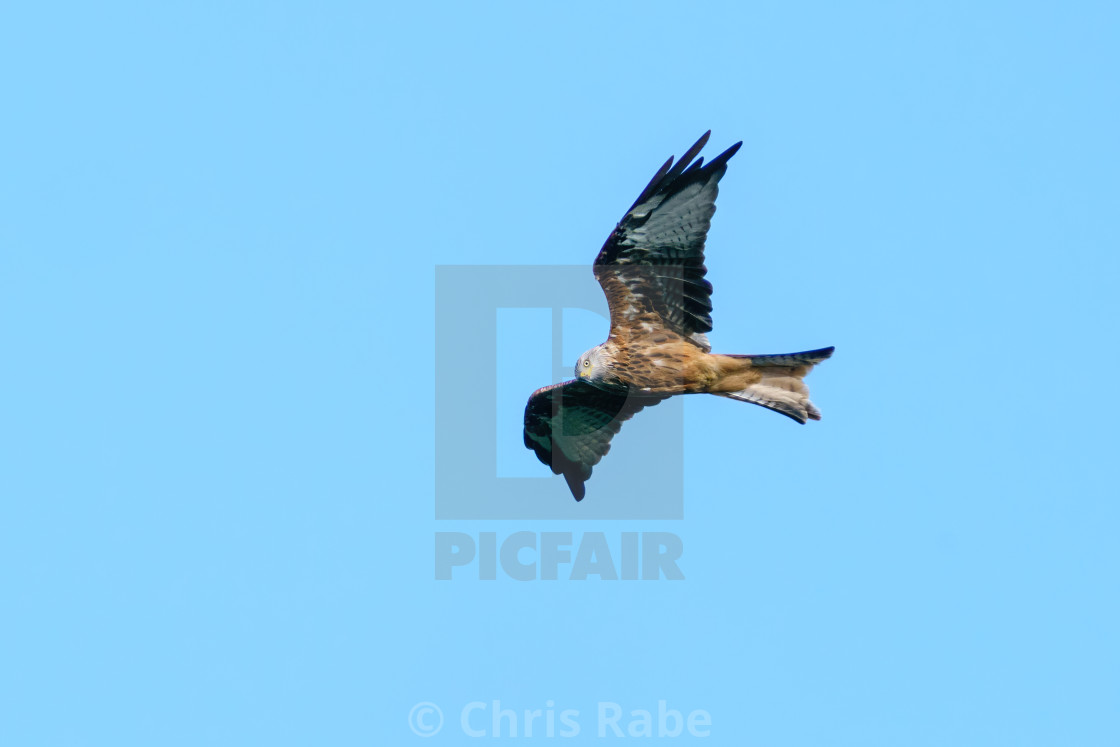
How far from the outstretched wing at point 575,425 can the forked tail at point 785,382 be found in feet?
4.91

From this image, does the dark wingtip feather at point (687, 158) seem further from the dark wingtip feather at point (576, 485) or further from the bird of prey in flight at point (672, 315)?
the dark wingtip feather at point (576, 485)

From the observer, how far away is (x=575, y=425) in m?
13.1

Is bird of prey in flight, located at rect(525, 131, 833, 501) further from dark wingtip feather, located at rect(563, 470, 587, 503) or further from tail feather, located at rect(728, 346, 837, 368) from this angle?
dark wingtip feather, located at rect(563, 470, 587, 503)

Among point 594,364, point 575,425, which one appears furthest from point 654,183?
point 575,425

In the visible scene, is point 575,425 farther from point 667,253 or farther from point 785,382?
point 667,253

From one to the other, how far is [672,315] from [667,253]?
1.85ft

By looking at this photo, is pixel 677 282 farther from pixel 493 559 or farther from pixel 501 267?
pixel 493 559

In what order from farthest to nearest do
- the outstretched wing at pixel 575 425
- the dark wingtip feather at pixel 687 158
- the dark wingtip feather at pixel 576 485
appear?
the dark wingtip feather at pixel 576 485 < the outstretched wing at pixel 575 425 < the dark wingtip feather at pixel 687 158

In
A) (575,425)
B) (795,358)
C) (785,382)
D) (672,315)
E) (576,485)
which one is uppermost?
(672,315)

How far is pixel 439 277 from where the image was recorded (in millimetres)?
13703

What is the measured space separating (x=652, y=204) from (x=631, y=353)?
4.49 ft

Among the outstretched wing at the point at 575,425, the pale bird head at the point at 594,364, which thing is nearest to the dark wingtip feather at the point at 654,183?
the pale bird head at the point at 594,364

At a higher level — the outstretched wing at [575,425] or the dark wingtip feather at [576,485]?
the outstretched wing at [575,425]

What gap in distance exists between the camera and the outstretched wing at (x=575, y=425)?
12.7 metres
